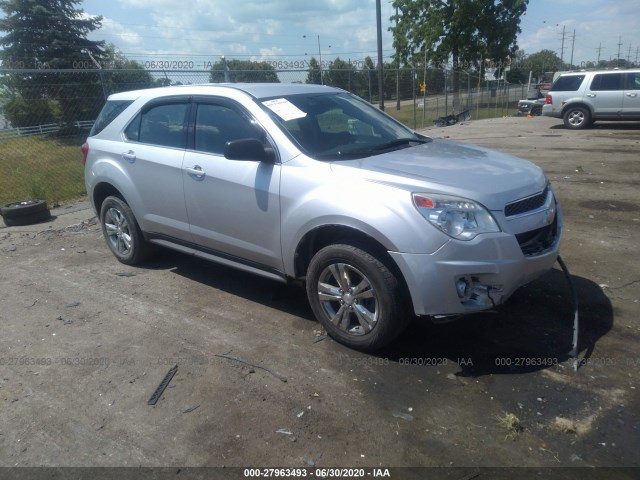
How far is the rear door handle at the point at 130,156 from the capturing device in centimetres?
511

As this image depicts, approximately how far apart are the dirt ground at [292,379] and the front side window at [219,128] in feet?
4.53

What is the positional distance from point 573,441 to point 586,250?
332cm

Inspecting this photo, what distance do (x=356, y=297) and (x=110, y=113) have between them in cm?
363

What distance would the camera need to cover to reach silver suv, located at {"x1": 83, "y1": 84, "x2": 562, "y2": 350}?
3.25m

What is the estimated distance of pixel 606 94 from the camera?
55.7 ft

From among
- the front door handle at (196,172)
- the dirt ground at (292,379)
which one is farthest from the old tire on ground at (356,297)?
the front door handle at (196,172)

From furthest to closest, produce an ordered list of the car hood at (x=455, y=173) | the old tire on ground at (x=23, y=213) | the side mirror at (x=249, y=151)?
the old tire on ground at (x=23, y=213) → the side mirror at (x=249, y=151) → the car hood at (x=455, y=173)

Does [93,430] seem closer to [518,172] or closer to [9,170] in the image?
[518,172]

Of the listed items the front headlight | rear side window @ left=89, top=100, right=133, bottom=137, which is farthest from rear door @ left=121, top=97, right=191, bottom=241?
the front headlight

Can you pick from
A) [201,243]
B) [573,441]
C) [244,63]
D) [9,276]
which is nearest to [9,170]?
[9,276]

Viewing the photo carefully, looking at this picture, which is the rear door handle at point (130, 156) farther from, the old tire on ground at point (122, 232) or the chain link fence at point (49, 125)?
the chain link fence at point (49, 125)

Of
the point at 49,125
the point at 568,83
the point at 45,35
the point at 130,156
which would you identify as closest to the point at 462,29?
the point at 568,83

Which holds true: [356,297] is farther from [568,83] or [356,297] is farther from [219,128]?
[568,83]

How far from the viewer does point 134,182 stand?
5133 millimetres
